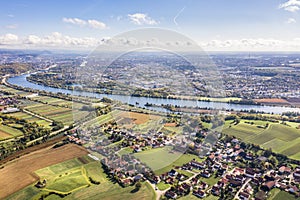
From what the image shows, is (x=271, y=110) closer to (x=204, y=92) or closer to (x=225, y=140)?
(x=204, y=92)

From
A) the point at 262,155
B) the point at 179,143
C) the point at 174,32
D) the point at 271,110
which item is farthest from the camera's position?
the point at 271,110

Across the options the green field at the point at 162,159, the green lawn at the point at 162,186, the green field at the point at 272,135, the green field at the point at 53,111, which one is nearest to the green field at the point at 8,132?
the green field at the point at 53,111

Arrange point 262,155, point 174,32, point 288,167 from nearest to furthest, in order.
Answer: point 174,32, point 288,167, point 262,155

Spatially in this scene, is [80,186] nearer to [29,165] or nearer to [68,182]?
[68,182]

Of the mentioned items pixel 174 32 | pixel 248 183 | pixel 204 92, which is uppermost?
pixel 174 32

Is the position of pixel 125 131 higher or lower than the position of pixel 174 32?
lower

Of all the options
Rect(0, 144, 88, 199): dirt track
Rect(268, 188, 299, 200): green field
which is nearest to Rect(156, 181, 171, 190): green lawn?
Rect(268, 188, 299, 200): green field

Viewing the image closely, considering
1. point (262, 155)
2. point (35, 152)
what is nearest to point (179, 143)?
point (262, 155)
